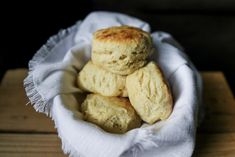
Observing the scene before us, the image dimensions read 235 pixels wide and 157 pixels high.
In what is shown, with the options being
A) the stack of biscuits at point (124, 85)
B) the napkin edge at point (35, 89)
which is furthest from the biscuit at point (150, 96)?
the napkin edge at point (35, 89)

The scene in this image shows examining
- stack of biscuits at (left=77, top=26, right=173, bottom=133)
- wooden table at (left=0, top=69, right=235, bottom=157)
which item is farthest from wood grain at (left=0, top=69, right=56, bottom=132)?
stack of biscuits at (left=77, top=26, right=173, bottom=133)

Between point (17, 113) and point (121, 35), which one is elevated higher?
point (121, 35)

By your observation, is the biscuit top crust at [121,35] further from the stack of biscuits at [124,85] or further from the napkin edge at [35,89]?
the napkin edge at [35,89]

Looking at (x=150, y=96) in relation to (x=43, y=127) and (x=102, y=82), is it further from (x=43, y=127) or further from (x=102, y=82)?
(x=43, y=127)

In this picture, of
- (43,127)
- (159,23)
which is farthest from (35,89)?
(159,23)

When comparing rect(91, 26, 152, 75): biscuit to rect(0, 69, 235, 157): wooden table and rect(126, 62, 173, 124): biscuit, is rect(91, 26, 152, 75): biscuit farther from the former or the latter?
rect(0, 69, 235, 157): wooden table

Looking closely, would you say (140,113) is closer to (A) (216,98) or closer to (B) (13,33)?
(A) (216,98)

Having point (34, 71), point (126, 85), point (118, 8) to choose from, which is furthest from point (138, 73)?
point (118, 8)
